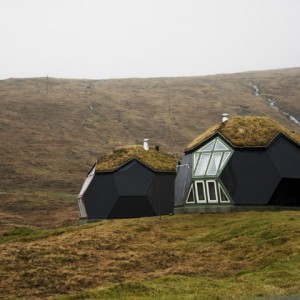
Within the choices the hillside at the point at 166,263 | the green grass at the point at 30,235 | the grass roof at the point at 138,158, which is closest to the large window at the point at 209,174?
the hillside at the point at 166,263

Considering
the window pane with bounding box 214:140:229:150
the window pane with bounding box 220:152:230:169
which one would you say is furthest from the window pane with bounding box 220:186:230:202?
the window pane with bounding box 214:140:229:150

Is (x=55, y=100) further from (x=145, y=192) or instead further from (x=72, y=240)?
(x=72, y=240)

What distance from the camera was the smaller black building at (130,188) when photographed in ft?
187

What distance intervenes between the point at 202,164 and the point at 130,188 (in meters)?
8.78

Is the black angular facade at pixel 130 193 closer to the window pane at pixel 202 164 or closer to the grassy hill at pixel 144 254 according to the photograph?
the grassy hill at pixel 144 254

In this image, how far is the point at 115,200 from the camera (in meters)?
56.9

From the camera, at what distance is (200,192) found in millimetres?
50844

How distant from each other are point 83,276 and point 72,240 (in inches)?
475

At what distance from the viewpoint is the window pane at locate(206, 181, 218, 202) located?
164ft

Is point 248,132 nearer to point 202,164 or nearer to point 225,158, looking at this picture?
point 225,158

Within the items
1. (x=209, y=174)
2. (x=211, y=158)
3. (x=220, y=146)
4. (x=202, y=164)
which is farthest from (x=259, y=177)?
(x=202, y=164)

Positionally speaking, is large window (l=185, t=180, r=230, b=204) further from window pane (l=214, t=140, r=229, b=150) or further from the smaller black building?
the smaller black building

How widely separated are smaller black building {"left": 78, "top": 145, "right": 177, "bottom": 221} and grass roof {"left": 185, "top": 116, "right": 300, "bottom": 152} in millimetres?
6017

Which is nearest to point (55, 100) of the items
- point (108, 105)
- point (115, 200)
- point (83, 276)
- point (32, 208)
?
point (108, 105)
